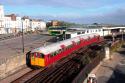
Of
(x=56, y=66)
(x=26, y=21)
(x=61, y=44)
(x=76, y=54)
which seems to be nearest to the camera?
(x=56, y=66)

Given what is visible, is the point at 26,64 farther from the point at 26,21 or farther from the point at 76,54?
the point at 26,21

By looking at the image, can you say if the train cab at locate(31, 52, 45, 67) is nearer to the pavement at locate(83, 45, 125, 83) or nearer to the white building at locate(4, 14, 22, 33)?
the pavement at locate(83, 45, 125, 83)

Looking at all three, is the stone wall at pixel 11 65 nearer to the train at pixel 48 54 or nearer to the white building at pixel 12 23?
the train at pixel 48 54

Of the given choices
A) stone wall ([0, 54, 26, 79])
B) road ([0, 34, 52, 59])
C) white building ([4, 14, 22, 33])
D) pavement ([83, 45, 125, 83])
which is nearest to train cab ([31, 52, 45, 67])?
stone wall ([0, 54, 26, 79])

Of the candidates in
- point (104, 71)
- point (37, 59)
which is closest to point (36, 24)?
point (104, 71)

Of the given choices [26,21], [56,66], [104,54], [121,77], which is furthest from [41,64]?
[26,21]

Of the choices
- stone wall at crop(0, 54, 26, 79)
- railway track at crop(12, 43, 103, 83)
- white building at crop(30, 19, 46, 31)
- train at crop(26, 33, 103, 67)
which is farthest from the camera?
Result: white building at crop(30, 19, 46, 31)

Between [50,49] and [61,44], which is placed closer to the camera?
[50,49]

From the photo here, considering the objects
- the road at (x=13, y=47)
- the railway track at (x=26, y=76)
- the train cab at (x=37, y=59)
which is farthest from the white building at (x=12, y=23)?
the railway track at (x=26, y=76)

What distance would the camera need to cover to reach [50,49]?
33.6 m

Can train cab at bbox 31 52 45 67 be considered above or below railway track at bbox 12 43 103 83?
above

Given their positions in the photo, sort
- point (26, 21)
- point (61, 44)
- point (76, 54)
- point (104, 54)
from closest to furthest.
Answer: point (61, 44) → point (104, 54) → point (76, 54) → point (26, 21)

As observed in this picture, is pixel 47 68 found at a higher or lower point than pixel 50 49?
lower

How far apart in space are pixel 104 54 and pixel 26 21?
119207 millimetres
